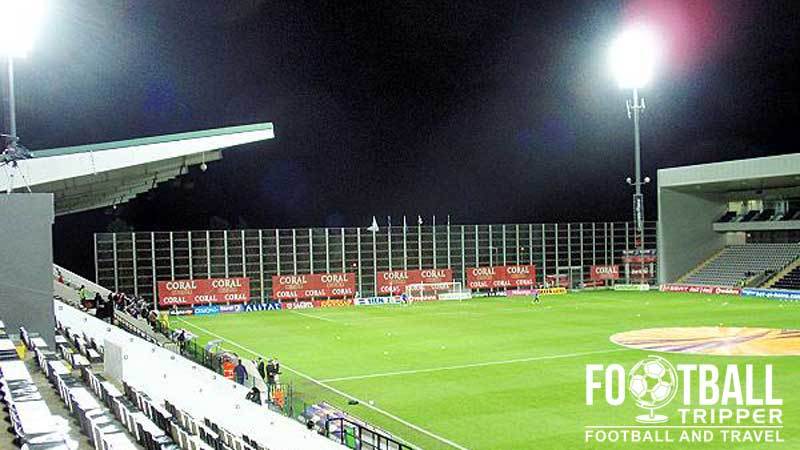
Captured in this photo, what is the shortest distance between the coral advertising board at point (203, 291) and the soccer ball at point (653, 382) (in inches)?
1284

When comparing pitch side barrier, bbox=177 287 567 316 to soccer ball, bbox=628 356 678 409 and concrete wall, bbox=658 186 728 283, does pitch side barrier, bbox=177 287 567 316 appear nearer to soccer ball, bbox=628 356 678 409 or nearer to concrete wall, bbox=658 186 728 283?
concrete wall, bbox=658 186 728 283

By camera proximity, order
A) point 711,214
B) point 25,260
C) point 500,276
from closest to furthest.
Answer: point 25,260
point 500,276
point 711,214

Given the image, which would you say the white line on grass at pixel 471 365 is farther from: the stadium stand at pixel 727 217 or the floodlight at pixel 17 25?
the stadium stand at pixel 727 217

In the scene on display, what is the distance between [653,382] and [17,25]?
19916mm

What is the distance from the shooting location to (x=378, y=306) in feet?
181

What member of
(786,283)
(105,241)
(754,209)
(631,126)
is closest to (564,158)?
(631,126)

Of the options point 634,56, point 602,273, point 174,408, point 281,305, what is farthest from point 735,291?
point 174,408

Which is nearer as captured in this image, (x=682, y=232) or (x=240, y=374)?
(x=240, y=374)

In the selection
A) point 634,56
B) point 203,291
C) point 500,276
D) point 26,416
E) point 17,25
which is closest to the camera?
point 26,416

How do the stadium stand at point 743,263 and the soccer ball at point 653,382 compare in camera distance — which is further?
the stadium stand at point 743,263

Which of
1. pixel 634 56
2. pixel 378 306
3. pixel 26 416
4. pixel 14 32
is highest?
pixel 634 56

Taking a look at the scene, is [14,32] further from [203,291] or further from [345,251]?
[345,251]

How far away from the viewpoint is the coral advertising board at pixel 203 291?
5322 centimetres

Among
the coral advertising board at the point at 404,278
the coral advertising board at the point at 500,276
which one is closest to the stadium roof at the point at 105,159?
the coral advertising board at the point at 404,278
